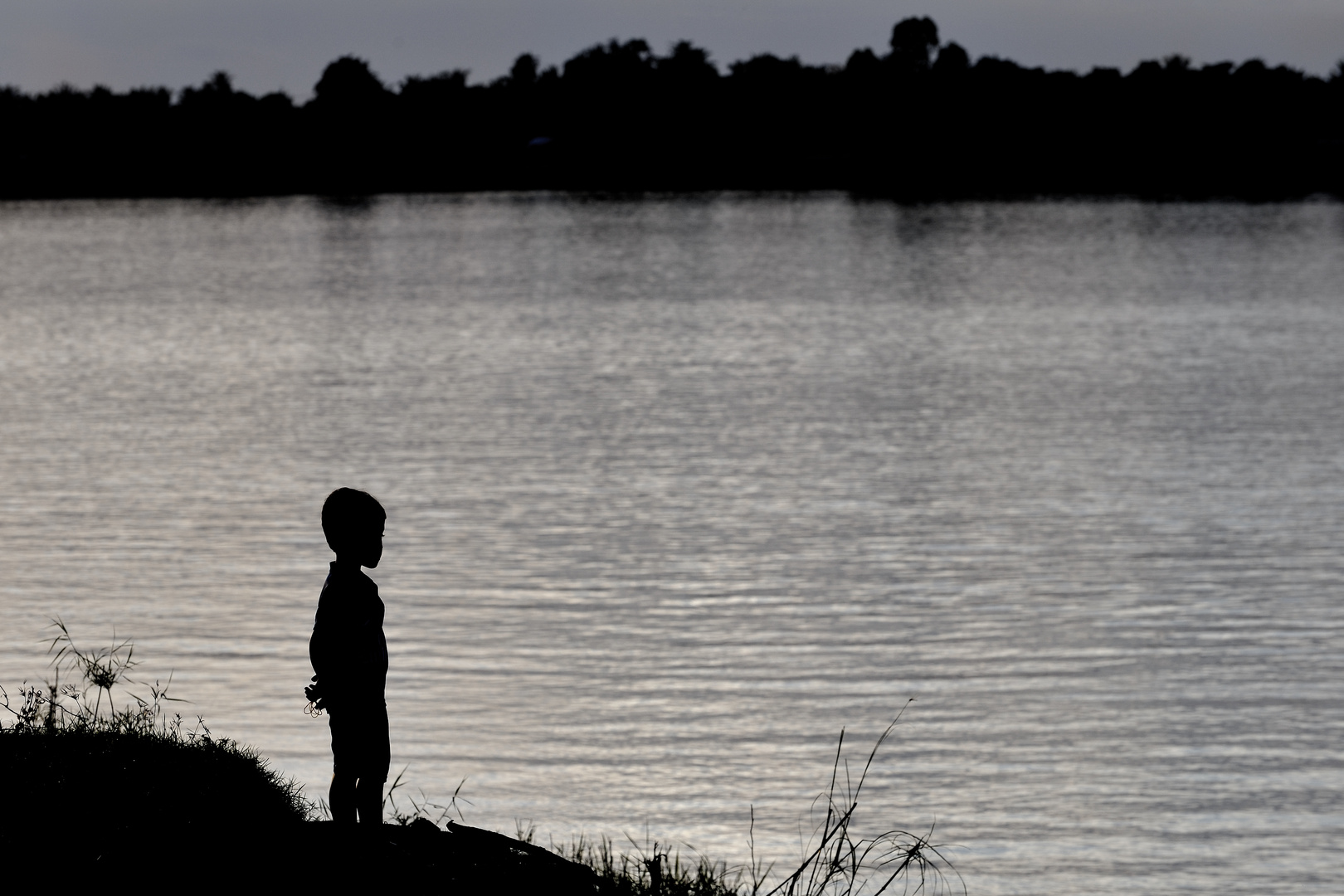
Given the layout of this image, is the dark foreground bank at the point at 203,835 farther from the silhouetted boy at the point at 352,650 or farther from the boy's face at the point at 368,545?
the boy's face at the point at 368,545

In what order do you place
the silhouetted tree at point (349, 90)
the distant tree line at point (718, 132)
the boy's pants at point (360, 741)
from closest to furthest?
1. the boy's pants at point (360, 741)
2. the distant tree line at point (718, 132)
3. the silhouetted tree at point (349, 90)

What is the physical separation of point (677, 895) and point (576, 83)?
632 feet

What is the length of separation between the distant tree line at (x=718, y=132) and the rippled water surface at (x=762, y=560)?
401ft

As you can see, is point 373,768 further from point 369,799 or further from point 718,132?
point 718,132

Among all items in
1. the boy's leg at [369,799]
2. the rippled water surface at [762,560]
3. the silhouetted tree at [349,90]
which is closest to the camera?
the boy's leg at [369,799]

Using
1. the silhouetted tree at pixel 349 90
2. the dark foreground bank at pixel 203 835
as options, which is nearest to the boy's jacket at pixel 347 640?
the dark foreground bank at pixel 203 835

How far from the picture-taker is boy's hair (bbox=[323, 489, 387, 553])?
663 cm

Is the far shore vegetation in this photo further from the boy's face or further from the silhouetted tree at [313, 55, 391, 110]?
the silhouetted tree at [313, 55, 391, 110]

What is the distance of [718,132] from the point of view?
185 meters

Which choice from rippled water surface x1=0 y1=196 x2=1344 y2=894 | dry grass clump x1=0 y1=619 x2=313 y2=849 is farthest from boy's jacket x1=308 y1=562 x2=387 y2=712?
rippled water surface x1=0 y1=196 x2=1344 y2=894

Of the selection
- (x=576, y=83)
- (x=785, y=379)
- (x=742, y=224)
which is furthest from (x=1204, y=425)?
(x=576, y=83)

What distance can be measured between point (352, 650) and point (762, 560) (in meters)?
13.7

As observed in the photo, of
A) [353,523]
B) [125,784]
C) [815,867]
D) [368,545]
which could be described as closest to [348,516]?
A: [353,523]

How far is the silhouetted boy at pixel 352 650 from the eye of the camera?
6.66 metres
